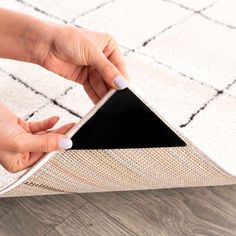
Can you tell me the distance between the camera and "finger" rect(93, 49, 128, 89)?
74 cm

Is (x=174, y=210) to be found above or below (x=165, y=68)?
below

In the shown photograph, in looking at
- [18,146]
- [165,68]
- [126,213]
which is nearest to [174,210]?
[126,213]

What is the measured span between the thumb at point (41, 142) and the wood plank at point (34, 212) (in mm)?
201

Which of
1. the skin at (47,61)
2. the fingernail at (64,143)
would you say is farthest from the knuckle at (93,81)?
the fingernail at (64,143)

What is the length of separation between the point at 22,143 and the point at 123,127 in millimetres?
174

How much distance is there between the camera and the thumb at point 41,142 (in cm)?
71

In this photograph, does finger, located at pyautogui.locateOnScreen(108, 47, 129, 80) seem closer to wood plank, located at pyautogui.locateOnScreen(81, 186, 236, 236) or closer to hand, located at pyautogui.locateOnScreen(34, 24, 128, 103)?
hand, located at pyautogui.locateOnScreen(34, 24, 128, 103)

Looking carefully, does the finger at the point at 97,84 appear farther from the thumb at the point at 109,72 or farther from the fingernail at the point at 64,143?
the fingernail at the point at 64,143

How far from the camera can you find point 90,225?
859mm

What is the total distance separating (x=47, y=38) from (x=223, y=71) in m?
0.56

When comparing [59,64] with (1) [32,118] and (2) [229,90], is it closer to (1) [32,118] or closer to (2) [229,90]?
(1) [32,118]

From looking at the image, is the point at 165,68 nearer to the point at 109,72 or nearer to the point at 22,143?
the point at 109,72

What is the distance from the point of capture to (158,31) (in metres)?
1.38

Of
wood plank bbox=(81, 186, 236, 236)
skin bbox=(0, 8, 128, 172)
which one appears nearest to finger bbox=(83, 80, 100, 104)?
skin bbox=(0, 8, 128, 172)
